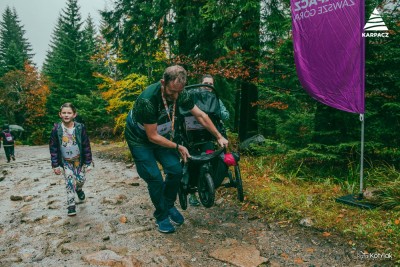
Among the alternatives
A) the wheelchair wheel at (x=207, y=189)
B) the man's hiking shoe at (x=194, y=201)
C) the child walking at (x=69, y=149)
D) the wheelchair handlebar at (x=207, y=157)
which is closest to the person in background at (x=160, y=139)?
the wheelchair handlebar at (x=207, y=157)

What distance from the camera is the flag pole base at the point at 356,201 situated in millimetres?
4382

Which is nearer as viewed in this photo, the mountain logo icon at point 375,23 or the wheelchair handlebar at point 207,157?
the wheelchair handlebar at point 207,157

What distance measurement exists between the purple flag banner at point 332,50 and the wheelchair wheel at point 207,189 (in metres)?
2.26

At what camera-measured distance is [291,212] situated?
444cm

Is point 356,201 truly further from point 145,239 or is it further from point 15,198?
point 15,198

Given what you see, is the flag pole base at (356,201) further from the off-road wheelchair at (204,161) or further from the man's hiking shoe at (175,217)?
the man's hiking shoe at (175,217)

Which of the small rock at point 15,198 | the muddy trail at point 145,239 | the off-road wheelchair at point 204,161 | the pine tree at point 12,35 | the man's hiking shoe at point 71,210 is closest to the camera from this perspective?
the muddy trail at point 145,239

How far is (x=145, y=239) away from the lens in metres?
3.92

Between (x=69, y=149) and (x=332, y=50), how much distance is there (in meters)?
4.43

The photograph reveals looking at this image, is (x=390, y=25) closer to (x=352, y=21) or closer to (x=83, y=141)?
(x=352, y=21)

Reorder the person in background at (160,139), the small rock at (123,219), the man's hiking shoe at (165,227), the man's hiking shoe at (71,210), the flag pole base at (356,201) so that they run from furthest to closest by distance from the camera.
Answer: the man's hiking shoe at (71,210) < the small rock at (123,219) < the flag pole base at (356,201) < the man's hiking shoe at (165,227) < the person in background at (160,139)

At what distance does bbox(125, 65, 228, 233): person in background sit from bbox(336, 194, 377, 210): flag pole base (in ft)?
6.88

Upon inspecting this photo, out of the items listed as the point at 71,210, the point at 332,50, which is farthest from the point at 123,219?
the point at 332,50

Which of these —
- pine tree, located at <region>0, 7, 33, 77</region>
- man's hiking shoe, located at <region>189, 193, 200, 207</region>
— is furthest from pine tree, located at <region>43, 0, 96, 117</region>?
man's hiking shoe, located at <region>189, 193, 200, 207</region>
